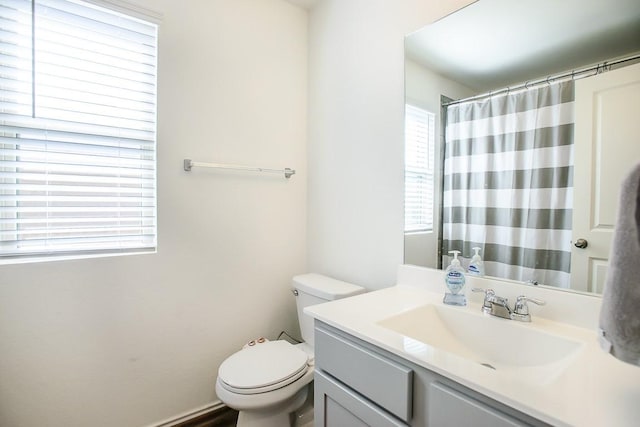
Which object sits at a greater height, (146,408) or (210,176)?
(210,176)

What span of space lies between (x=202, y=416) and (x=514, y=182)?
1.91m

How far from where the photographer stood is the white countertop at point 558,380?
56 centimetres

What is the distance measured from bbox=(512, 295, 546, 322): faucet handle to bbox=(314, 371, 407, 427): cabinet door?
0.52m

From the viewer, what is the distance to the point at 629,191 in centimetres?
50

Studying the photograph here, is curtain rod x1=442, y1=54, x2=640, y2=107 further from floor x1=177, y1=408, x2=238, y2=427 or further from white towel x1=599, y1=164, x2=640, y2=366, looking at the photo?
floor x1=177, y1=408, x2=238, y2=427

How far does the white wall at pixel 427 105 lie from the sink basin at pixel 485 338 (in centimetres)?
29

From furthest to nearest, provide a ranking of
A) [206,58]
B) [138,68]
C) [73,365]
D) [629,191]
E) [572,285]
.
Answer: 1. [206,58]
2. [138,68]
3. [73,365]
4. [572,285]
5. [629,191]

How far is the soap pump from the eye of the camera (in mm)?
1160

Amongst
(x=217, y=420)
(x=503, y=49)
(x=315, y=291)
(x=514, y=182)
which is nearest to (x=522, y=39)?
(x=503, y=49)

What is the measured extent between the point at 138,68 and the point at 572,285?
6.61 feet

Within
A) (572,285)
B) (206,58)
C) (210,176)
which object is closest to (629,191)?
(572,285)

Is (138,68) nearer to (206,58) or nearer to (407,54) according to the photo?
(206,58)

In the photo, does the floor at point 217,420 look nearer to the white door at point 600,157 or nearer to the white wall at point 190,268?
the white wall at point 190,268

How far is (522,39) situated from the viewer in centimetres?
110
